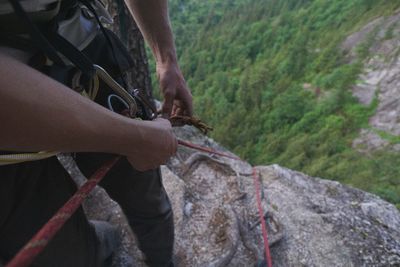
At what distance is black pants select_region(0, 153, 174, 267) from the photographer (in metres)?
1.20

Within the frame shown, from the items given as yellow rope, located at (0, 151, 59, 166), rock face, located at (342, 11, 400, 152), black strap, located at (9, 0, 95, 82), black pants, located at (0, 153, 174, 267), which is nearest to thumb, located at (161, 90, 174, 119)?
black pants, located at (0, 153, 174, 267)

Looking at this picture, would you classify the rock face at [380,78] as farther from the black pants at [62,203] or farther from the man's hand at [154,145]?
the man's hand at [154,145]

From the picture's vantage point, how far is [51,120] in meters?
0.78

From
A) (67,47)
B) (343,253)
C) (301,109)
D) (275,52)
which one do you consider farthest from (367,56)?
(67,47)

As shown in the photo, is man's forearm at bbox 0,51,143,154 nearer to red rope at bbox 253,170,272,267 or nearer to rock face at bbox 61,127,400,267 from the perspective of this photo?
rock face at bbox 61,127,400,267

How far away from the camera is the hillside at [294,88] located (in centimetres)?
2758

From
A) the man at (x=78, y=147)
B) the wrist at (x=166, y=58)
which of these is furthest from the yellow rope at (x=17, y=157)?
the wrist at (x=166, y=58)

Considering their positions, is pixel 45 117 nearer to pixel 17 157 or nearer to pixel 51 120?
pixel 51 120

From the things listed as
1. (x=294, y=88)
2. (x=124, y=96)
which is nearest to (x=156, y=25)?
(x=124, y=96)

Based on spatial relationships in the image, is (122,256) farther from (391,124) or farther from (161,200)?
(391,124)

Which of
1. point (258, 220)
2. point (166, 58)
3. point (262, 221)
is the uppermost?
point (166, 58)

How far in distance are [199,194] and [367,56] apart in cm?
3595

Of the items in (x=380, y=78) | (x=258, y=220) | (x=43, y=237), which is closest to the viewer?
(x=43, y=237)

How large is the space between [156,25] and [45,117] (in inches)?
39.0
